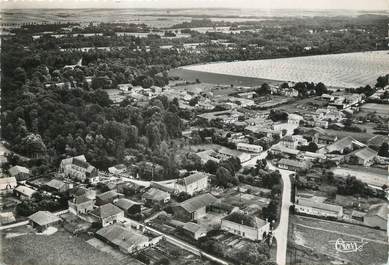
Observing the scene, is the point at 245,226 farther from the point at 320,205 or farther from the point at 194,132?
the point at 194,132

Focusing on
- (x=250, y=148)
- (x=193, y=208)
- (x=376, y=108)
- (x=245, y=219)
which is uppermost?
(x=376, y=108)

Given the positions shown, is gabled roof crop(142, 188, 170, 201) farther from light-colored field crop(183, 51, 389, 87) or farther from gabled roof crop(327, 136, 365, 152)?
light-colored field crop(183, 51, 389, 87)

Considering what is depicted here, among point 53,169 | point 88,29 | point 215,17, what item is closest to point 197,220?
point 53,169

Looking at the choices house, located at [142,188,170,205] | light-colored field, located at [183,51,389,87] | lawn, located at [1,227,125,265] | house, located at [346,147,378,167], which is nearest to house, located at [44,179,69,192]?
lawn, located at [1,227,125,265]

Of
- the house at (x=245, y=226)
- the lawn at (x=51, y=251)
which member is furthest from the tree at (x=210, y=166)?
the lawn at (x=51, y=251)

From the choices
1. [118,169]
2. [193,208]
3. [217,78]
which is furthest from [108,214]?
[217,78]

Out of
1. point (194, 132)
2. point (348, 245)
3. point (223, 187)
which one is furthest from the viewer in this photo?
point (194, 132)
